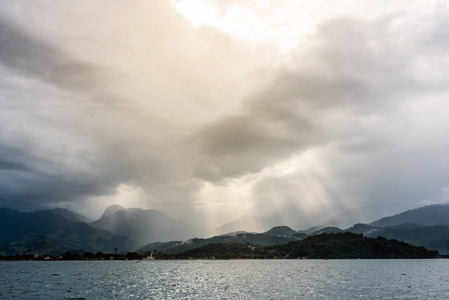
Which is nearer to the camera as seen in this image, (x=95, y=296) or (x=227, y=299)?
(x=227, y=299)

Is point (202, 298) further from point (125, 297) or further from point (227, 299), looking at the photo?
point (125, 297)

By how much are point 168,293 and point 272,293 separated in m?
35.0

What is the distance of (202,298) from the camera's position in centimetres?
9662

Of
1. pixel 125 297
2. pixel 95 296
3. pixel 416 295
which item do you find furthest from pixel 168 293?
pixel 416 295

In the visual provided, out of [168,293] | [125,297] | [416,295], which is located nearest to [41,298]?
[125,297]

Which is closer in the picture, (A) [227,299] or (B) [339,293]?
(A) [227,299]

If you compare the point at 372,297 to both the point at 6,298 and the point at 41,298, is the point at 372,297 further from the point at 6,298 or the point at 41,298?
the point at 6,298

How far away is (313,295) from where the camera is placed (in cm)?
9962

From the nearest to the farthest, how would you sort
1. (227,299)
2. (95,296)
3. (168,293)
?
(227,299), (95,296), (168,293)

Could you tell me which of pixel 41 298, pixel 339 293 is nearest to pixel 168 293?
pixel 41 298

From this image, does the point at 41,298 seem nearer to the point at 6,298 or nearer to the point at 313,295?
the point at 6,298

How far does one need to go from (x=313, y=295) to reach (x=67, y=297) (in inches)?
2989

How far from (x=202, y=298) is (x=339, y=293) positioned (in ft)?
145

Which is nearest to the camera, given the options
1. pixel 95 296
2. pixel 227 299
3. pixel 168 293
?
pixel 227 299
